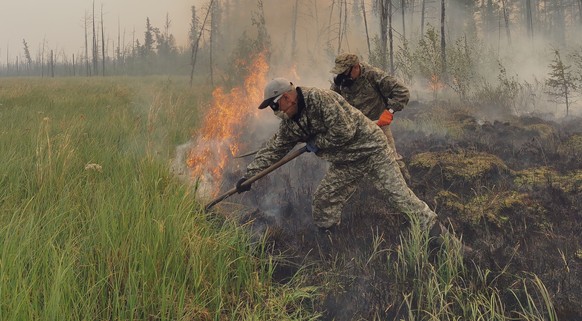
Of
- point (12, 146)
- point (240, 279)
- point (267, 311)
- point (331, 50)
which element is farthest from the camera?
point (331, 50)

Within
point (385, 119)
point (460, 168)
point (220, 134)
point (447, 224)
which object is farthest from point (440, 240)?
point (220, 134)

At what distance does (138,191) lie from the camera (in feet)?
9.22

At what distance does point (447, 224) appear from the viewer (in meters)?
3.84

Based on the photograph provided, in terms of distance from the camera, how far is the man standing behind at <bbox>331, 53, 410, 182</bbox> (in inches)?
168

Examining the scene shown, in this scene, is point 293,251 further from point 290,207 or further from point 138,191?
point 138,191

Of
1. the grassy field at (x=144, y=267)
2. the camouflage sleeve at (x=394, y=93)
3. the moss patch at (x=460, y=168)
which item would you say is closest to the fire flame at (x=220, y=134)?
the grassy field at (x=144, y=267)

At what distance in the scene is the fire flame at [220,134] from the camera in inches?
204

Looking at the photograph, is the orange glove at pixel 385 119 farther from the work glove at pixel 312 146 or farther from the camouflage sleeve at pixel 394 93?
the work glove at pixel 312 146

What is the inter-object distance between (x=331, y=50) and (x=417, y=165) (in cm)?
1603

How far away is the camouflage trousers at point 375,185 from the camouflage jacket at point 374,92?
121 centimetres

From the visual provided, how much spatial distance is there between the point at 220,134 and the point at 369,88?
3.42m

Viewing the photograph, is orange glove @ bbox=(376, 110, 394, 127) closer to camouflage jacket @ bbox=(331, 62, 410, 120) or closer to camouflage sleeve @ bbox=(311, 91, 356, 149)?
camouflage jacket @ bbox=(331, 62, 410, 120)

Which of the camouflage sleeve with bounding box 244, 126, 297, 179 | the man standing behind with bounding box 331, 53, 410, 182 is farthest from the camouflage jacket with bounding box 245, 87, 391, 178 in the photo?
the man standing behind with bounding box 331, 53, 410, 182

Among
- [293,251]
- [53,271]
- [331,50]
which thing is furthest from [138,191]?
[331,50]
